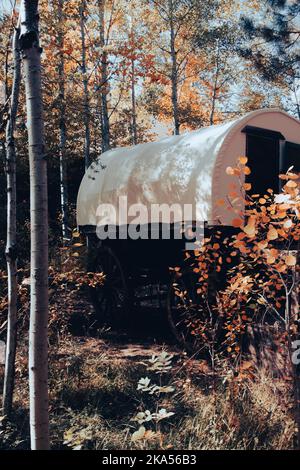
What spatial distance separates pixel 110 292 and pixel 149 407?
453cm

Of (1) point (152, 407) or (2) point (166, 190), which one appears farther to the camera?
(2) point (166, 190)

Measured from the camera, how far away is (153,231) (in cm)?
766

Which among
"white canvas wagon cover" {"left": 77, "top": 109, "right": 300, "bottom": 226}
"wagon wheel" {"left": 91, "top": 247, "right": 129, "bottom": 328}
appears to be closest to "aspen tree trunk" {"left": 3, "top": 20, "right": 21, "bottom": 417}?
"white canvas wagon cover" {"left": 77, "top": 109, "right": 300, "bottom": 226}

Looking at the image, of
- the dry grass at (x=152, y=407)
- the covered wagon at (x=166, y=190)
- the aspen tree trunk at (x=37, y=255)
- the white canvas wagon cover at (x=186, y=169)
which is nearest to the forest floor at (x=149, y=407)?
the dry grass at (x=152, y=407)

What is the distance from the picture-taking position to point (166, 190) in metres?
7.38

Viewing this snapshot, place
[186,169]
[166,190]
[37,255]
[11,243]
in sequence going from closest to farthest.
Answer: [37,255] < [11,243] < [186,169] < [166,190]

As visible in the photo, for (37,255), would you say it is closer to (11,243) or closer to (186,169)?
(11,243)

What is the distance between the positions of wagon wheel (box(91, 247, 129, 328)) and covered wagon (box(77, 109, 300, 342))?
0.02 metres

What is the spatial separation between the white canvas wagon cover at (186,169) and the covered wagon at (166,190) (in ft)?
0.05

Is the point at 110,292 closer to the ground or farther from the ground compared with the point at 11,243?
closer to the ground

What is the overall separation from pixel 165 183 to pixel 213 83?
2150 centimetres

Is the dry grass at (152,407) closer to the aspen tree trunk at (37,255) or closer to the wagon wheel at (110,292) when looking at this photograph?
the aspen tree trunk at (37,255)

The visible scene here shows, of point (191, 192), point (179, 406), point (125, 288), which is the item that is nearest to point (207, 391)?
point (179, 406)

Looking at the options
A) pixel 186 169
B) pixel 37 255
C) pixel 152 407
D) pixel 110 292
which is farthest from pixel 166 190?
pixel 37 255
